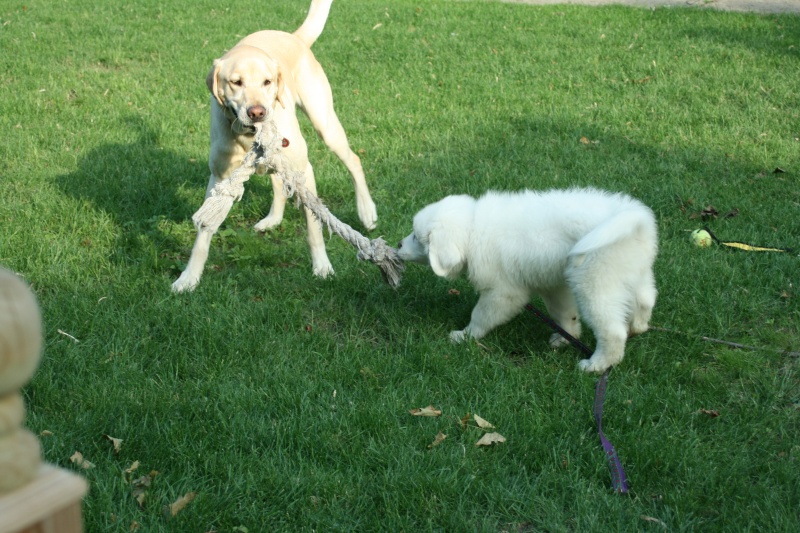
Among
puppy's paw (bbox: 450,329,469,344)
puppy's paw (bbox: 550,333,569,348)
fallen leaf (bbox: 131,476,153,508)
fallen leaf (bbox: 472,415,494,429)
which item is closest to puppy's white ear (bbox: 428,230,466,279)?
puppy's paw (bbox: 450,329,469,344)

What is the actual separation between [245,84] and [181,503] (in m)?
2.62

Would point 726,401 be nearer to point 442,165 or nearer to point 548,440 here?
point 548,440

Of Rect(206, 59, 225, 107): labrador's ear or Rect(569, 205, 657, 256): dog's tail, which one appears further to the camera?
Rect(206, 59, 225, 107): labrador's ear

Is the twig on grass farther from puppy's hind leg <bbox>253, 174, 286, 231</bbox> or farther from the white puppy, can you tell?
puppy's hind leg <bbox>253, 174, 286, 231</bbox>

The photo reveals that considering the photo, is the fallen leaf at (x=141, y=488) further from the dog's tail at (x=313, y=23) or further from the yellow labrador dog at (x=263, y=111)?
the dog's tail at (x=313, y=23)

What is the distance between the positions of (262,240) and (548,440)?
9.01 feet

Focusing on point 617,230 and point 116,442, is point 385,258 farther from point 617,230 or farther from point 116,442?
point 116,442

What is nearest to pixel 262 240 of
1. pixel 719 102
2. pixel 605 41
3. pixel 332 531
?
pixel 332 531

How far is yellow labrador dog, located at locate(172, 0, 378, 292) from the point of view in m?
4.60

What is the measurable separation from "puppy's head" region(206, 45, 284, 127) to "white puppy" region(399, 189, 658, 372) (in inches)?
46.6

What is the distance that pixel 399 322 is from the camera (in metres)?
4.25

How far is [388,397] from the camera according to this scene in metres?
3.43

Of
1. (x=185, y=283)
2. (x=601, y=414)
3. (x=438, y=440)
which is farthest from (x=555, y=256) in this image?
(x=185, y=283)

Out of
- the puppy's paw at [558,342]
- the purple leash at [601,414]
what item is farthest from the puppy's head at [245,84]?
the puppy's paw at [558,342]
